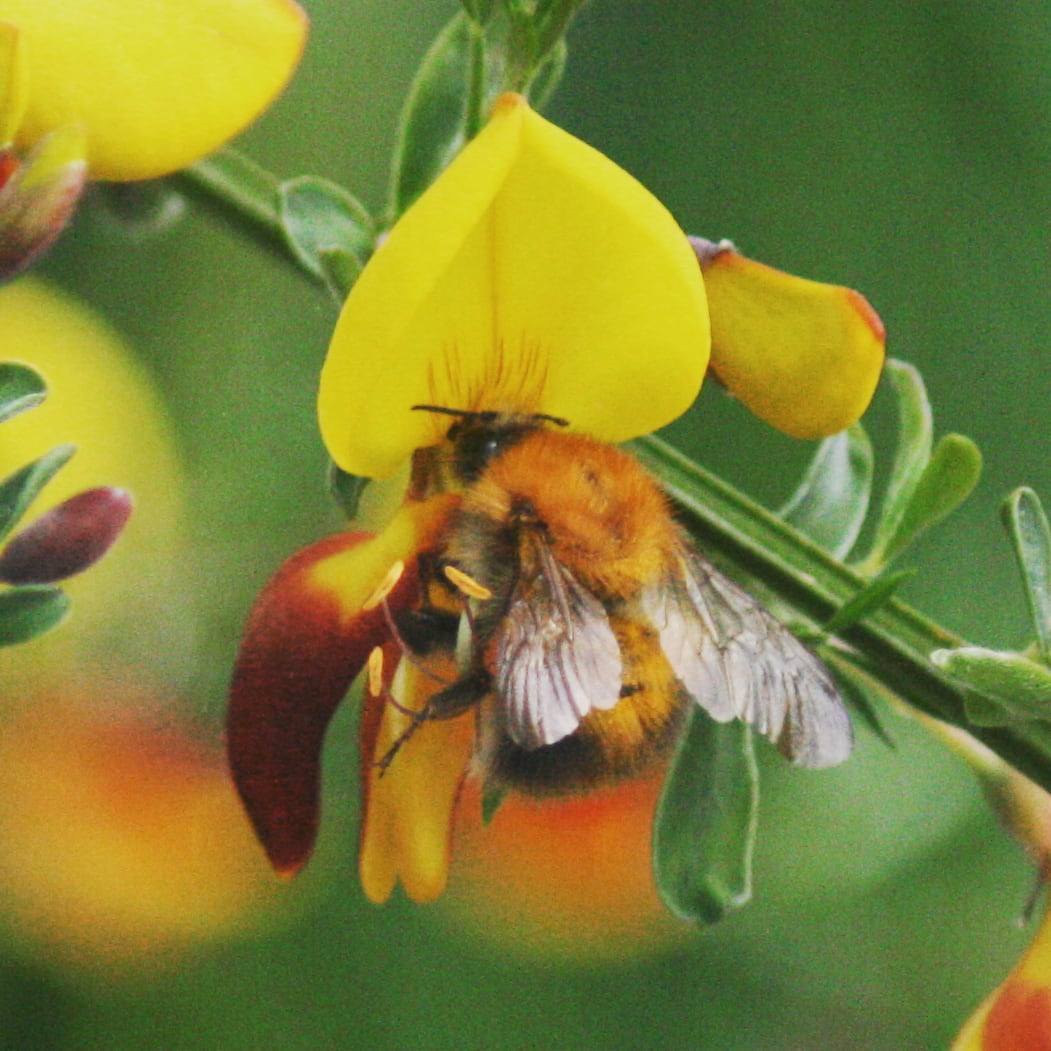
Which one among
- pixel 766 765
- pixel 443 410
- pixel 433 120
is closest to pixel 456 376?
pixel 443 410

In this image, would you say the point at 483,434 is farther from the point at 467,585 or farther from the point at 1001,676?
the point at 1001,676

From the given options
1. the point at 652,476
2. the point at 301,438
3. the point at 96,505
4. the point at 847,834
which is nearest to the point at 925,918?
the point at 847,834

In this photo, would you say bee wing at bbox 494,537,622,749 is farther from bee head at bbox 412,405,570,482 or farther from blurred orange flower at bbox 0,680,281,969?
blurred orange flower at bbox 0,680,281,969

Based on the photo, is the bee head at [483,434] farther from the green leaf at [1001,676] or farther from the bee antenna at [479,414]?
the green leaf at [1001,676]

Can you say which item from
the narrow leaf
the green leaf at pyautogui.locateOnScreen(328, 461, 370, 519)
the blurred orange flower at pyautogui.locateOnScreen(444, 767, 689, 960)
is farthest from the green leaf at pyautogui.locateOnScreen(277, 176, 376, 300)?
the blurred orange flower at pyautogui.locateOnScreen(444, 767, 689, 960)

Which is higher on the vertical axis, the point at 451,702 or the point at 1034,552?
the point at 1034,552

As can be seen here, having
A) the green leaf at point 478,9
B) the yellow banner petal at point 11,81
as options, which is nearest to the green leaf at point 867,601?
the green leaf at point 478,9
